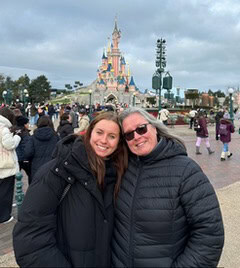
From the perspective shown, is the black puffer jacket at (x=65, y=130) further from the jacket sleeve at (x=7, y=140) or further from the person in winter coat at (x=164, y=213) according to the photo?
the person in winter coat at (x=164, y=213)

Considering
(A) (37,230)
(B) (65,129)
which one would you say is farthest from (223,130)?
(A) (37,230)

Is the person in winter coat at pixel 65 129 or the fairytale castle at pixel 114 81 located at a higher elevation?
the fairytale castle at pixel 114 81

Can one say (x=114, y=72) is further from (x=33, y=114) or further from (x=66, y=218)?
(x=66, y=218)

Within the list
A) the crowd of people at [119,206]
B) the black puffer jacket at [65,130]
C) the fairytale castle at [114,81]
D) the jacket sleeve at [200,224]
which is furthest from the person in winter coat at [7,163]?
the fairytale castle at [114,81]

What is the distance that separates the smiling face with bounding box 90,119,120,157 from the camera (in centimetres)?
171

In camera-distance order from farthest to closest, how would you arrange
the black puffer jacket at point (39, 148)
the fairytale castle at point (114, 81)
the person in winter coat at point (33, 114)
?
the fairytale castle at point (114, 81)
the person in winter coat at point (33, 114)
the black puffer jacket at point (39, 148)

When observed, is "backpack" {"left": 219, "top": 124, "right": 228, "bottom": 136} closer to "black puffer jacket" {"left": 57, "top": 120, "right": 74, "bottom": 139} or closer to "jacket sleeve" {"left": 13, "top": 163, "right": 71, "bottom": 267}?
"black puffer jacket" {"left": 57, "top": 120, "right": 74, "bottom": 139}

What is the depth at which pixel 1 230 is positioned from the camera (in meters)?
4.02

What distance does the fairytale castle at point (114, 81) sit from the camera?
3054 inches

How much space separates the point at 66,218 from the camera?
1622 mm

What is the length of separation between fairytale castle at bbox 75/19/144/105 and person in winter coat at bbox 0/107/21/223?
7046 centimetres

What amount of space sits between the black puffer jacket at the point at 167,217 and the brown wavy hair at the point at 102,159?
0.30 feet

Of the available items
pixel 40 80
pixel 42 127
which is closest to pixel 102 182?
pixel 42 127

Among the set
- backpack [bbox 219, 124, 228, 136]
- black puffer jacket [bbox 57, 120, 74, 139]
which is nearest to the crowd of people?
black puffer jacket [bbox 57, 120, 74, 139]
